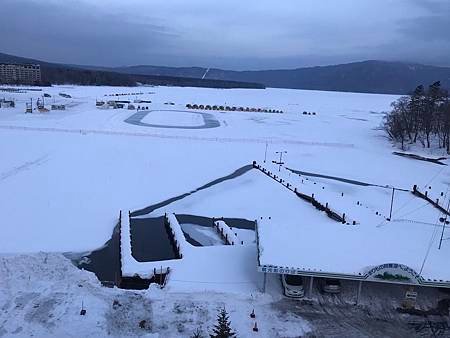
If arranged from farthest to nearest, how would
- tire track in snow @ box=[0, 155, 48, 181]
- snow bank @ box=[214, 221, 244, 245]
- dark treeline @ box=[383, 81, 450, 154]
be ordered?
1. dark treeline @ box=[383, 81, 450, 154]
2. tire track in snow @ box=[0, 155, 48, 181]
3. snow bank @ box=[214, 221, 244, 245]

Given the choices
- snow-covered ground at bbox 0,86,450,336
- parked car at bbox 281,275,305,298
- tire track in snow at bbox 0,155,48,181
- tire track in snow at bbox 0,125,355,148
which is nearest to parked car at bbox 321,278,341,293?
parked car at bbox 281,275,305,298

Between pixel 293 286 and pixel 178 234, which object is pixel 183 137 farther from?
pixel 293 286

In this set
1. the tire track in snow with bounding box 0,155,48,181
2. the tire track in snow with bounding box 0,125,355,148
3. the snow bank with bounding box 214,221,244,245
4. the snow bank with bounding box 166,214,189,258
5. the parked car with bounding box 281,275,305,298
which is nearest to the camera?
the parked car with bounding box 281,275,305,298

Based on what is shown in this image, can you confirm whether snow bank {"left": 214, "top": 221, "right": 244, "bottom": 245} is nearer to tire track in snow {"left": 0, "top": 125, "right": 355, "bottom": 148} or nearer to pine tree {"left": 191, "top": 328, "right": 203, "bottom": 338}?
pine tree {"left": 191, "top": 328, "right": 203, "bottom": 338}

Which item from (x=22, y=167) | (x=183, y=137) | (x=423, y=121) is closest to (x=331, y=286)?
(x=22, y=167)

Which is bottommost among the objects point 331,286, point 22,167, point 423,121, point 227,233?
point 227,233

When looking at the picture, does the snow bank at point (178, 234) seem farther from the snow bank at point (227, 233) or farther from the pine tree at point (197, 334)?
the pine tree at point (197, 334)

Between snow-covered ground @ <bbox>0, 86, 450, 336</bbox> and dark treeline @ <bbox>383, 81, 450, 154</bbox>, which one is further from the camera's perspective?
dark treeline @ <bbox>383, 81, 450, 154</bbox>

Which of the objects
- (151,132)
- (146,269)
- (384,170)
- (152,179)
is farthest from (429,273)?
(151,132)
